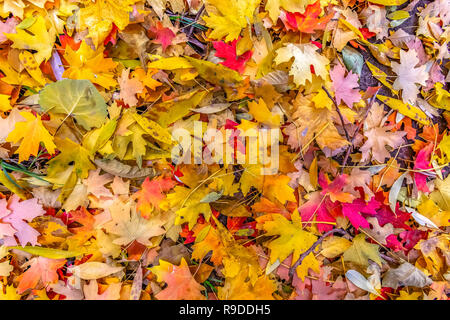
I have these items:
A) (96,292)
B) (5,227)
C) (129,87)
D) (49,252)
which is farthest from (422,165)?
(5,227)

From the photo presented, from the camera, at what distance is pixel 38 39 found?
100cm

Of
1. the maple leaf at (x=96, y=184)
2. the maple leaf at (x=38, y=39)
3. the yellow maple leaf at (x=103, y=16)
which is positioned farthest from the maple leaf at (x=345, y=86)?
the maple leaf at (x=38, y=39)

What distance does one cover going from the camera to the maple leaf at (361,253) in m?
1.04

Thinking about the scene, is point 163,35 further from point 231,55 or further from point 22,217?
point 22,217

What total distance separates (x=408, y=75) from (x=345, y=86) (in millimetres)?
244

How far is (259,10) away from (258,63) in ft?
0.57

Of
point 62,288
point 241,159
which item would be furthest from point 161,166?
point 62,288

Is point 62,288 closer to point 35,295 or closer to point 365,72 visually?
point 35,295

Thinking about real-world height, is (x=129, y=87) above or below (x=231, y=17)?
below

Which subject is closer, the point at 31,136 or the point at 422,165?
the point at 31,136

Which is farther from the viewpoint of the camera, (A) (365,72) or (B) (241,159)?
(A) (365,72)

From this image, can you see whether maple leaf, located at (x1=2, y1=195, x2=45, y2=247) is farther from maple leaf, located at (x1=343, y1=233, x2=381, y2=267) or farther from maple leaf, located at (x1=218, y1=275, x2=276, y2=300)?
maple leaf, located at (x1=343, y1=233, x2=381, y2=267)

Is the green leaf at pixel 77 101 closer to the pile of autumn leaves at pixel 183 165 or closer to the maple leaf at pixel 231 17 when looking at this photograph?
the pile of autumn leaves at pixel 183 165

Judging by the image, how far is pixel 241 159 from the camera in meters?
0.99
